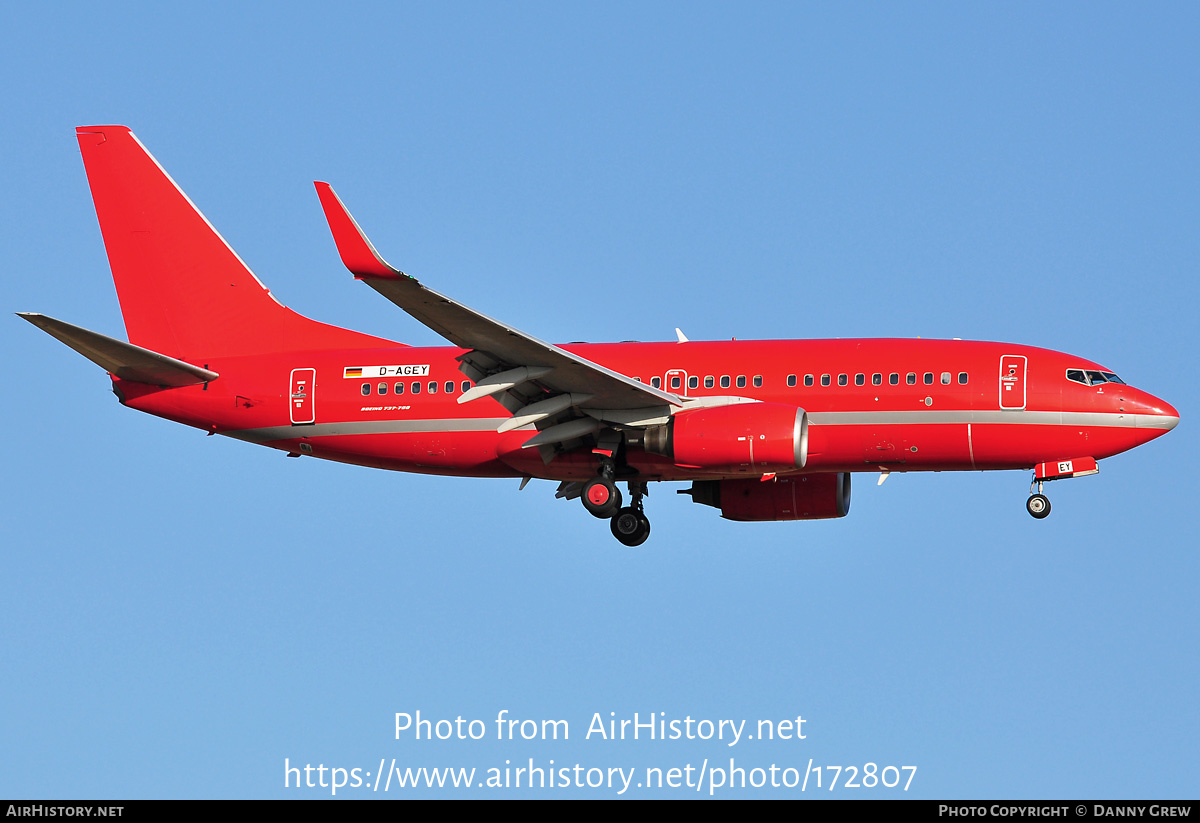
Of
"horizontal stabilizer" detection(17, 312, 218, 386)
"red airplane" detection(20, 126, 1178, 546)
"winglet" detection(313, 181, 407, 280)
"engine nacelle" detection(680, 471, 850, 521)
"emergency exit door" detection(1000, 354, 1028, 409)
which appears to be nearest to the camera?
"winglet" detection(313, 181, 407, 280)

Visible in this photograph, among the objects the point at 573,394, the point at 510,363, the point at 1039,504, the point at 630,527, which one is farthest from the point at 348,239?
the point at 1039,504

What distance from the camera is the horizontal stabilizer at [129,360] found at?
132 ft

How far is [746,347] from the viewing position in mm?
41062

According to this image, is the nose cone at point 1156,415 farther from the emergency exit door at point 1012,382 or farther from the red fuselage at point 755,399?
the emergency exit door at point 1012,382

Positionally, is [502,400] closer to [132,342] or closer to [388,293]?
[388,293]

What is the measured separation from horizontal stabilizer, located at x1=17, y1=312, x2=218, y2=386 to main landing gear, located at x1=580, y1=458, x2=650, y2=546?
10667mm

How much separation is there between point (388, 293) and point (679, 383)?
8.90m

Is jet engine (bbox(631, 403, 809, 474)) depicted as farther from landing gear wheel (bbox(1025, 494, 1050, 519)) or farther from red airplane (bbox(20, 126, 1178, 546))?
landing gear wheel (bbox(1025, 494, 1050, 519))

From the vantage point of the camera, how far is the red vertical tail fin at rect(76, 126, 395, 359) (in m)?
44.5

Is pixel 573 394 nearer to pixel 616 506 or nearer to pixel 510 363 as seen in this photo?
pixel 510 363

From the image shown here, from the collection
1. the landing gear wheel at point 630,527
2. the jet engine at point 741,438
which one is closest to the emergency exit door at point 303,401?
the landing gear wheel at point 630,527

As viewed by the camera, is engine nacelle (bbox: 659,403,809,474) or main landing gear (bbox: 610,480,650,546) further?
main landing gear (bbox: 610,480,650,546)

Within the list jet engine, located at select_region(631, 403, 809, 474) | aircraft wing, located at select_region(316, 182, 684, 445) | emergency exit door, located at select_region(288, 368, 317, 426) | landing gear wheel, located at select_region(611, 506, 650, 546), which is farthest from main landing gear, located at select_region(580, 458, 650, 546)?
emergency exit door, located at select_region(288, 368, 317, 426)

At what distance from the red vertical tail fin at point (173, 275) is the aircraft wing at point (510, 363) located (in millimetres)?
6327
